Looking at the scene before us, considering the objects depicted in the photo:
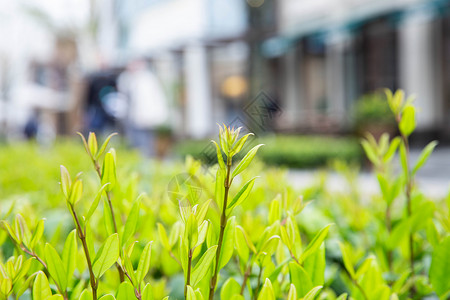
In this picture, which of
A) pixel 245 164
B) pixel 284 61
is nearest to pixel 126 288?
pixel 245 164

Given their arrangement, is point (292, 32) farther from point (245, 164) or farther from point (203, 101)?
point (245, 164)

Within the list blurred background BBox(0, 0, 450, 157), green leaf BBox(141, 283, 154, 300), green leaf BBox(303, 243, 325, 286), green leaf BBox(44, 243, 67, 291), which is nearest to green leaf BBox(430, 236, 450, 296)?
green leaf BBox(303, 243, 325, 286)

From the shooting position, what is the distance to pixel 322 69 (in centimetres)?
1661

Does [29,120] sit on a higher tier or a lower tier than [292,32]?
lower

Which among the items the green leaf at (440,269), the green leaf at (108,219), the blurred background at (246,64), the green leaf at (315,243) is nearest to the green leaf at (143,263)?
the green leaf at (108,219)

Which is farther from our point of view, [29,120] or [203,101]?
[203,101]

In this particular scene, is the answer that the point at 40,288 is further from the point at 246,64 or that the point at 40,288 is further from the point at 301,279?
the point at 246,64

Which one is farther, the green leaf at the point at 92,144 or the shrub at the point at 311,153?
the shrub at the point at 311,153

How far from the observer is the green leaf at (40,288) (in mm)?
576

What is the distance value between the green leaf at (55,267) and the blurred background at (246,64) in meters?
4.99

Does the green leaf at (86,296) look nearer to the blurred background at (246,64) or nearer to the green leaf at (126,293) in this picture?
the green leaf at (126,293)

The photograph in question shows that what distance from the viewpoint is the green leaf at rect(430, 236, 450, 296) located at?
2.40 ft

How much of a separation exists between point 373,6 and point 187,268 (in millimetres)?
13826

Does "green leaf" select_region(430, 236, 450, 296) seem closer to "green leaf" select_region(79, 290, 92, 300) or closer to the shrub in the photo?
"green leaf" select_region(79, 290, 92, 300)
